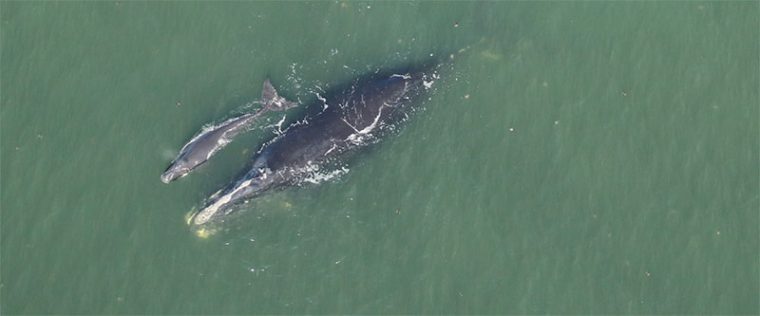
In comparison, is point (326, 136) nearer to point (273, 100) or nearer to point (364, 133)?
point (364, 133)

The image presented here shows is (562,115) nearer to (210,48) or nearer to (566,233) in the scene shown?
(566,233)

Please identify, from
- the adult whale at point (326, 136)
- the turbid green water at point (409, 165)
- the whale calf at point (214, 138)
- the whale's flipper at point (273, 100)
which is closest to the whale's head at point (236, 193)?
the adult whale at point (326, 136)

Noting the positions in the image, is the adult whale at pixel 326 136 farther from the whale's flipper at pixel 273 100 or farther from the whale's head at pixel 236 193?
the whale's flipper at pixel 273 100

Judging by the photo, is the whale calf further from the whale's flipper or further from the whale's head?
the whale's head

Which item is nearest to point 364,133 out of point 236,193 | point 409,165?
point 409,165

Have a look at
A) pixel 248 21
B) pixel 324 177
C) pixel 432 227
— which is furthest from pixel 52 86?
pixel 432 227
